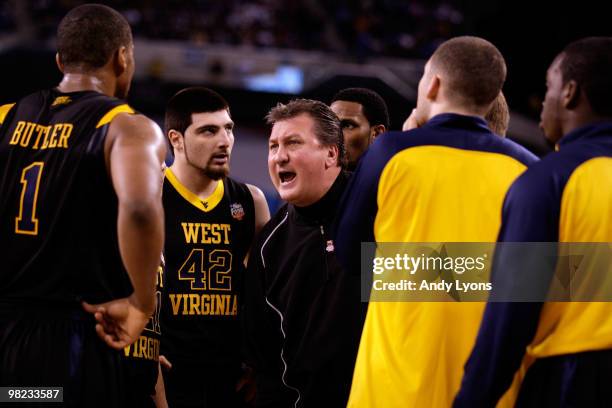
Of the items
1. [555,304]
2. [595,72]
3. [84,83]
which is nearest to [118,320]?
[84,83]

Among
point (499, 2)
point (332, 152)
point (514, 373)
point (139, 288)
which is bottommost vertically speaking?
point (514, 373)

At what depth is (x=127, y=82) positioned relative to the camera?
3.44 meters

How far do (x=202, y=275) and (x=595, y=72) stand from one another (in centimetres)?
275

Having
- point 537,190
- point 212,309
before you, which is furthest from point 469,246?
point 212,309

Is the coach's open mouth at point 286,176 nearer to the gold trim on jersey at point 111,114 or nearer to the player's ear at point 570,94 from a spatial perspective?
the gold trim on jersey at point 111,114

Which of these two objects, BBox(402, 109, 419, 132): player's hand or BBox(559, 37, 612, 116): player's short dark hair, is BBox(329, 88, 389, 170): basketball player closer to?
BBox(402, 109, 419, 132): player's hand

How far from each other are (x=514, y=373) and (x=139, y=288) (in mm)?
1454

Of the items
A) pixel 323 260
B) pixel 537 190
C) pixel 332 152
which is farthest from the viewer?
pixel 332 152

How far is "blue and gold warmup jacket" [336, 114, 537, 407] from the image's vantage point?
294 centimetres

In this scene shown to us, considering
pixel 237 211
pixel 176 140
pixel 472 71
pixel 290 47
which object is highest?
pixel 290 47

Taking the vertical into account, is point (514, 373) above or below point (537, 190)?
below

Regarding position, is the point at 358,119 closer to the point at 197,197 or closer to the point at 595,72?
the point at 197,197

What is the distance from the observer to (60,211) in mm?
3129

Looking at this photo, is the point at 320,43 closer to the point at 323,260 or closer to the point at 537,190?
the point at 323,260
